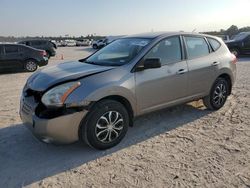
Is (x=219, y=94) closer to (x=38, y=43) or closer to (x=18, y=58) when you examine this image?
(x=18, y=58)

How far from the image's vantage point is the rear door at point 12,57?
13.1 metres

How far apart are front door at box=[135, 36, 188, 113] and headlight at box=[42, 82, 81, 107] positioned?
3.55 feet

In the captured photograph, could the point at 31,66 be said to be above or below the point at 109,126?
above

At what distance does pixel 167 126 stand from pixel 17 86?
244 inches

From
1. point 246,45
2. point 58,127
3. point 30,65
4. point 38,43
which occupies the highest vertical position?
point 38,43

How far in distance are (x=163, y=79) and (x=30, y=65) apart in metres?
10.2

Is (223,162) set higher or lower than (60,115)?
lower

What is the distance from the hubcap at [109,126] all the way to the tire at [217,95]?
2.44 m

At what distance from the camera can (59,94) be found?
3.98 meters

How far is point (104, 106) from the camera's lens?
420 cm

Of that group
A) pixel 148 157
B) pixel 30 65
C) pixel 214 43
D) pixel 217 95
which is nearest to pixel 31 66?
pixel 30 65

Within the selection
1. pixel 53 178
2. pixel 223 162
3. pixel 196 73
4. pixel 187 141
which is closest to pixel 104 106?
pixel 53 178

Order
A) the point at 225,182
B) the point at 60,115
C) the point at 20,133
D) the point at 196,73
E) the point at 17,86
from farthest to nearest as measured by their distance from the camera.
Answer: the point at 17,86 < the point at 196,73 < the point at 20,133 < the point at 60,115 < the point at 225,182

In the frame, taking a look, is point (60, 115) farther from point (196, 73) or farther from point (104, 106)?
point (196, 73)
